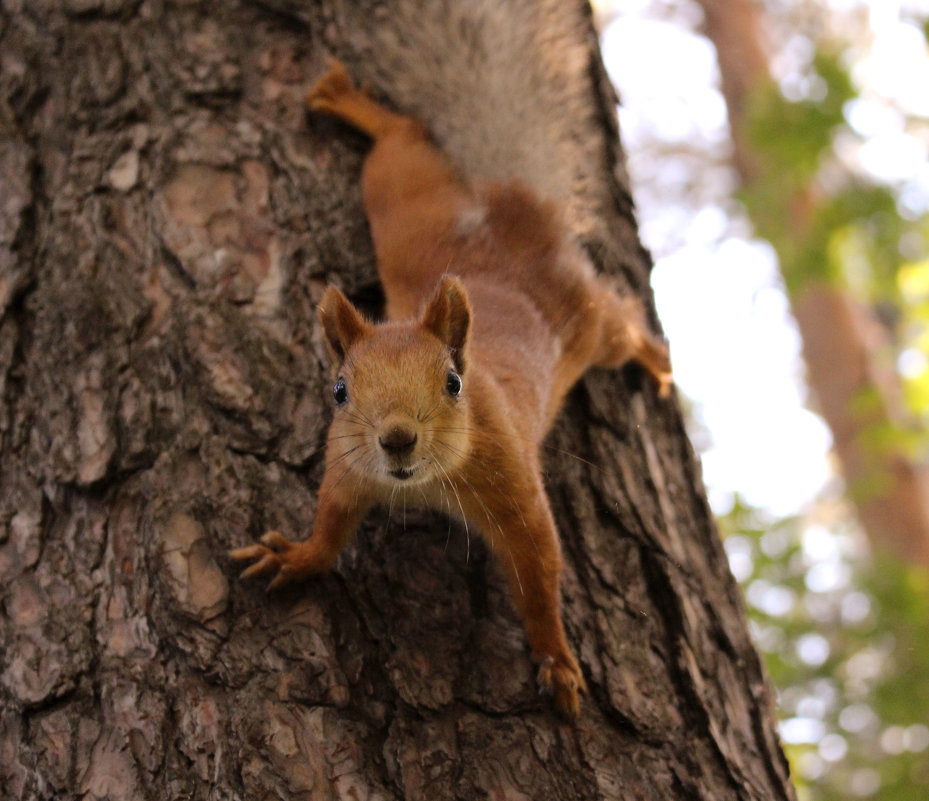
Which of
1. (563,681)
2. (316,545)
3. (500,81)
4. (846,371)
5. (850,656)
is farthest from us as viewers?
(846,371)

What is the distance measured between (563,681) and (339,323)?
33.3 inches

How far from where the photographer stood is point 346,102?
2562 mm

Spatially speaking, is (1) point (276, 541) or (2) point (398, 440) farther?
(1) point (276, 541)

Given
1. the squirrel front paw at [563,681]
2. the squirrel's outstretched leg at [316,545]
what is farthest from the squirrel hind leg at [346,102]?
the squirrel front paw at [563,681]

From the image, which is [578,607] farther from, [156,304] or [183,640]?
[156,304]

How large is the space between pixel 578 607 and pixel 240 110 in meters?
1.60

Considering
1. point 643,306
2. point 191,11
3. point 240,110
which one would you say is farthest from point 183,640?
point 191,11

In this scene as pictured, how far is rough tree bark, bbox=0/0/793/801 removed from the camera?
1.53 metres

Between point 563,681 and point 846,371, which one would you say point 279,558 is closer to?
point 563,681

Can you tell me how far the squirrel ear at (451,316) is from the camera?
6.17ft

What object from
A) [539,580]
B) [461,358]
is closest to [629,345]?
[461,358]

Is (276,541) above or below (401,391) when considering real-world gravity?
below

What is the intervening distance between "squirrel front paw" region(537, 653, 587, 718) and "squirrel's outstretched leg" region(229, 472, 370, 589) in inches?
19.0

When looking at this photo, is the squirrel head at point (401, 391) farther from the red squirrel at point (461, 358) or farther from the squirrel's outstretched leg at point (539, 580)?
the squirrel's outstretched leg at point (539, 580)
